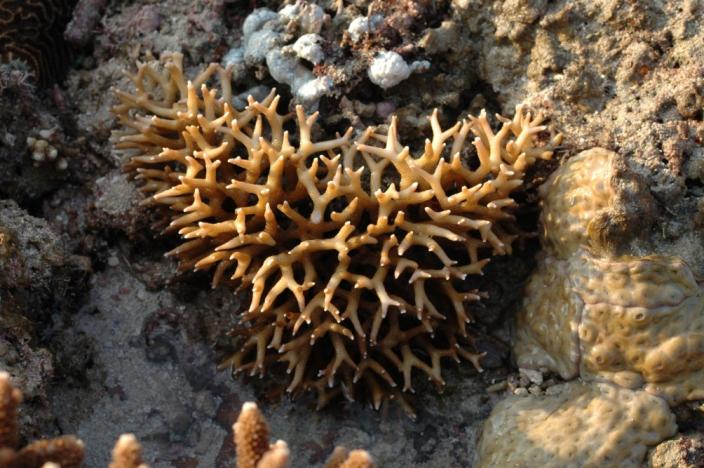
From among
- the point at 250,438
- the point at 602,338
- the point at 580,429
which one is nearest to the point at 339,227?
the point at 250,438

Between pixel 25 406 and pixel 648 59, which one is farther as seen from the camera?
pixel 648 59

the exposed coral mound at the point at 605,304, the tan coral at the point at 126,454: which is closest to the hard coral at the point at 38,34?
the tan coral at the point at 126,454

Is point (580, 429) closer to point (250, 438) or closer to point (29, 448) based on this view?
point (250, 438)

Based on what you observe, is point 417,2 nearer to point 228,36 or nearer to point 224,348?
point 228,36

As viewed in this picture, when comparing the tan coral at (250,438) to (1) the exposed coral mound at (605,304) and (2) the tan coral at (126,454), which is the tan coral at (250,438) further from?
(1) the exposed coral mound at (605,304)

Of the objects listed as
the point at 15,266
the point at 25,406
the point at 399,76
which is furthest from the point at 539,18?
the point at 25,406

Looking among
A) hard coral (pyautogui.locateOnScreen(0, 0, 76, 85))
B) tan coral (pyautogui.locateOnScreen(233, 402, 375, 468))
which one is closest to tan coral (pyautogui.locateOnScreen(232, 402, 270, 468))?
tan coral (pyautogui.locateOnScreen(233, 402, 375, 468))

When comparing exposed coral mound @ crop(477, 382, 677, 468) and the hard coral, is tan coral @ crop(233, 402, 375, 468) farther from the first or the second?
the hard coral
